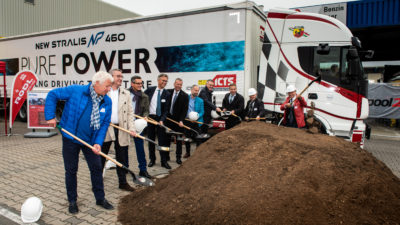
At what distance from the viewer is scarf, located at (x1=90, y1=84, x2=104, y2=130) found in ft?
11.8

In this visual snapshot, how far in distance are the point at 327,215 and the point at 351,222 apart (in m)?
0.22

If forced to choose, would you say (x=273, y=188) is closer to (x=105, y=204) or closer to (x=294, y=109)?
(x=105, y=204)

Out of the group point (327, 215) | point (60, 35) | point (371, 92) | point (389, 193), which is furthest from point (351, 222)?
point (371, 92)

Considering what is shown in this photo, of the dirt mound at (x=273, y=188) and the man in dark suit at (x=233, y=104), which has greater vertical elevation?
the man in dark suit at (x=233, y=104)

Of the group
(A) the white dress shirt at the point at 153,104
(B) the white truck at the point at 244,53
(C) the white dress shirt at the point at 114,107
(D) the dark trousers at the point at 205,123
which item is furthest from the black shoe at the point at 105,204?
(B) the white truck at the point at 244,53

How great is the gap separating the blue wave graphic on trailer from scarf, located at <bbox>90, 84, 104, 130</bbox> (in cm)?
399

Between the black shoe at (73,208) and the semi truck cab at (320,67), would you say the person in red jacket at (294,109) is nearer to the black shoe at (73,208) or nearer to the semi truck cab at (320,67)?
the semi truck cab at (320,67)

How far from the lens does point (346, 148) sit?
3.92 m

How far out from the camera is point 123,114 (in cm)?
450

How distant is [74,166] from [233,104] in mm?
3829

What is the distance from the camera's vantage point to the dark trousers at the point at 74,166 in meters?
3.60

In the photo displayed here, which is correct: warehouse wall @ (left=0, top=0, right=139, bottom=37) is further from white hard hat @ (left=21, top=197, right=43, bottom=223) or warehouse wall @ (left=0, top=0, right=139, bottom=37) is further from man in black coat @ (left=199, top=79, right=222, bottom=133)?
white hard hat @ (left=21, top=197, right=43, bottom=223)

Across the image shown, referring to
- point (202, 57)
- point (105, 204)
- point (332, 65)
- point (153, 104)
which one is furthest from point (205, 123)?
point (105, 204)

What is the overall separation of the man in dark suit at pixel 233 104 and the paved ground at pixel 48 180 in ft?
5.25
